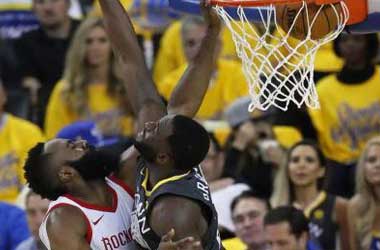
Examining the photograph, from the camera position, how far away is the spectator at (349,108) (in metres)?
8.72

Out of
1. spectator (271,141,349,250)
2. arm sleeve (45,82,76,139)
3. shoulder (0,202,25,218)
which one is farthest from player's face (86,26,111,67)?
spectator (271,141,349,250)

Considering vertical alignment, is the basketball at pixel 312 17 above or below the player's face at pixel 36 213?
above

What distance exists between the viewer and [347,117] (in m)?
8.74

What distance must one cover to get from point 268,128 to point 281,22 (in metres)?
2.73

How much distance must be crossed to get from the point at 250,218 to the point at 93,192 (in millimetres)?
1956

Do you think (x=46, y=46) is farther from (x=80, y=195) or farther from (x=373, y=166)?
(x=80, y=195)

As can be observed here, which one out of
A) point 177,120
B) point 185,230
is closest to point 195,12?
point 177,120

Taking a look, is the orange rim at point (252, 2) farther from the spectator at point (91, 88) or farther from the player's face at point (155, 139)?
the spectator at point (91, 88)

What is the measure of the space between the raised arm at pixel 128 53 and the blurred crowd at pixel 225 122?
3.31ft

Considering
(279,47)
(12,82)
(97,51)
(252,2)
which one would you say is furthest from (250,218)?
(12,82)

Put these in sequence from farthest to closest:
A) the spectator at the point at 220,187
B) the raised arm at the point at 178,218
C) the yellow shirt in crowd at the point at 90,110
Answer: the yellow shirt in crowd at the point at 90,110 → the spectator at the point at 220,187 → the raised arm at the point at 178,218

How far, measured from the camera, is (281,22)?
20.2 feet

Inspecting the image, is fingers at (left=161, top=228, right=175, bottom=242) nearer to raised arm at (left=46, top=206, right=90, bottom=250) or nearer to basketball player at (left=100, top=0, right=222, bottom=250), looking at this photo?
basketball player at (left=100, top=0, right=222, bottom=250)

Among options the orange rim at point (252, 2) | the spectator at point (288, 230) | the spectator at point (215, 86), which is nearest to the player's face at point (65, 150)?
the orange rim at point (252, 2)
